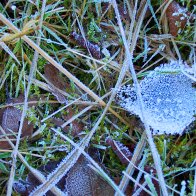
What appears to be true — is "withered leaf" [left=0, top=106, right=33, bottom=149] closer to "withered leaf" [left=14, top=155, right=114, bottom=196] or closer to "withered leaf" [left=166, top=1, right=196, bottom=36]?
"withered leaf" [left=14, top=155, right=114, bottom=196]

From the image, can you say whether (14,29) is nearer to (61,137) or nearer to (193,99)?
(61,137)

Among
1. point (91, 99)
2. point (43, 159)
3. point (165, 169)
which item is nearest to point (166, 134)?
point (165, 169)

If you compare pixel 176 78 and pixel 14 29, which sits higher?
pixel 14 29

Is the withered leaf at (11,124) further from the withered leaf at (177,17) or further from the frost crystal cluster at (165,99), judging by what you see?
the withered leaf at (177,17)

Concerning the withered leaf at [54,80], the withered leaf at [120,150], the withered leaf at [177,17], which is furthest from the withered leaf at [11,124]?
the withered leaf at [177,17]

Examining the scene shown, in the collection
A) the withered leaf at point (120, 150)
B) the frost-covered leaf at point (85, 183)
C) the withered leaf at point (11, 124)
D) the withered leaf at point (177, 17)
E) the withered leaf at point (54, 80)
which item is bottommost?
the frost-covered leaf at point (85, 183)

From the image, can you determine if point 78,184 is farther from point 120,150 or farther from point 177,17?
point 177,17

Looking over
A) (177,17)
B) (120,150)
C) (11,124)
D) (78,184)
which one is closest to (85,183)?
(78,184)
